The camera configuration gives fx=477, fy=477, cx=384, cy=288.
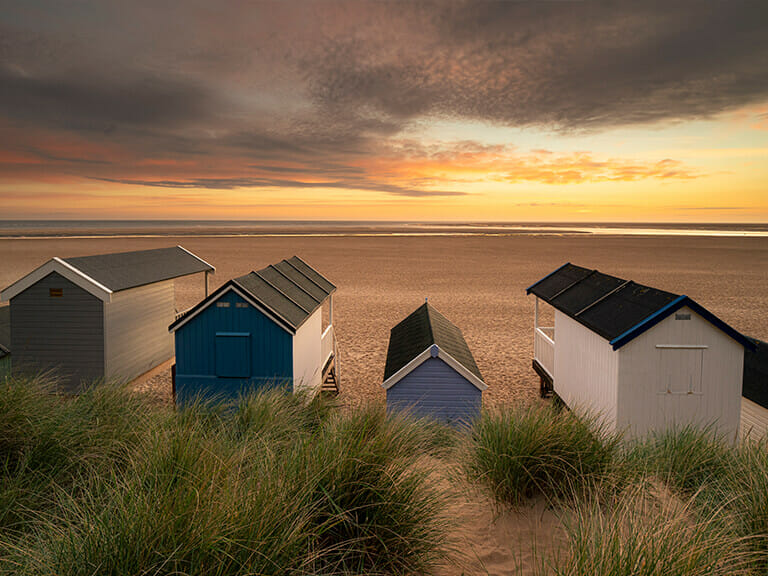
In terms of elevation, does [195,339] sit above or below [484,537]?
above

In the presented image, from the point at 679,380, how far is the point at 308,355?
792 centimetres

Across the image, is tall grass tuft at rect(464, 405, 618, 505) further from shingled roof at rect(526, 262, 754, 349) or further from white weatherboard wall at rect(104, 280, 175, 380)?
white weatherboard wall at rect(104, 280, 175, 380)

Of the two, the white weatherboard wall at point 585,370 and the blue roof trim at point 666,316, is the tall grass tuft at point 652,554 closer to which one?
the white weatherboard wall at point 585,370

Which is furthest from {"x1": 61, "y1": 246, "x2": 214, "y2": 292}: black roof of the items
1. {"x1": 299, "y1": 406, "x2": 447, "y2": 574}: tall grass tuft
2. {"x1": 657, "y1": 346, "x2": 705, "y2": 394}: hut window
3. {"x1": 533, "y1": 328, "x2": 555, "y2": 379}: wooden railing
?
{"x1": 657, "y1": 346, "x2": 705, "y2": 394}: hut window

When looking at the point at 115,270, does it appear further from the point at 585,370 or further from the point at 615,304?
the point at 615,304

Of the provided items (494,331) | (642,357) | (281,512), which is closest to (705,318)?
(642,357)

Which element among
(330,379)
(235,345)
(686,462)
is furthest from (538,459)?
(330,379)

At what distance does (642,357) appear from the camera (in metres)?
8.47

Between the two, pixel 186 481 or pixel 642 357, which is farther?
pixel 642 357

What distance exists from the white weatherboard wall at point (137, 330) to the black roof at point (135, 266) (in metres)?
0.30

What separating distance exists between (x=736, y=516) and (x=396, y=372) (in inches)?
247

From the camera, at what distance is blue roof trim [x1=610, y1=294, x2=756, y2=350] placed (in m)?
8.19

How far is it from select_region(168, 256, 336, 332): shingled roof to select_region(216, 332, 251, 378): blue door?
31.7 inches

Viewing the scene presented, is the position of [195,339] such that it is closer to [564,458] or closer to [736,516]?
[564,458]
